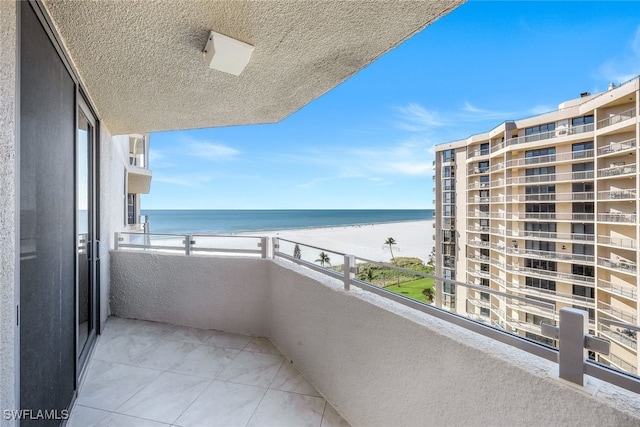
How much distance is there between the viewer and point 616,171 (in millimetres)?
2586

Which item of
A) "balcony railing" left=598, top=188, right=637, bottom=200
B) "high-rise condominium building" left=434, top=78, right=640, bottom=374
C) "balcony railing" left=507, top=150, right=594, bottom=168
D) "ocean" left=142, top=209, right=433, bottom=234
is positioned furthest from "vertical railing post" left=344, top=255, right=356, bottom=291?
"ocean" left=142, top=209, right=433, bottom=234

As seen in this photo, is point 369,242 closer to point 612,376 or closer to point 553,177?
point 553,177

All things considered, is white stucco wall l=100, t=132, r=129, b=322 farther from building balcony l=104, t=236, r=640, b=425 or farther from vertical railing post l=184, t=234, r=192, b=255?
vertical railing post l=184, t=234, r=192, b=255

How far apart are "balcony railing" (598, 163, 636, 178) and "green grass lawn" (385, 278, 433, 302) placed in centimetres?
247

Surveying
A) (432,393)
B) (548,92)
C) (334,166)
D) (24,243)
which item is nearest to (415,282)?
(432,393)

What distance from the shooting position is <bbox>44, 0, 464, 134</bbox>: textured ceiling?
1.33 metres

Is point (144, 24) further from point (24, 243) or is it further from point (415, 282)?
point (415, 282)

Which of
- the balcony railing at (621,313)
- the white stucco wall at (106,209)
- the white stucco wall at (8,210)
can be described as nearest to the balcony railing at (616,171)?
the balcony railing at (621,313)

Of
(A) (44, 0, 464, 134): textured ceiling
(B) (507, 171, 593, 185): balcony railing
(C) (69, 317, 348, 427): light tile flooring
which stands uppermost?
(A) (44, 0, 464, 134): textured ceiling

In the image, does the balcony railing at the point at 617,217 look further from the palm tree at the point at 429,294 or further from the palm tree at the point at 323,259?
the palm tree at the point at 323,259

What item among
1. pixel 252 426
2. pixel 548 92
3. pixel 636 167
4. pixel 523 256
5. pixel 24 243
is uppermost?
pixel 548 92

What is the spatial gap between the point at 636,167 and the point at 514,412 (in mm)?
2804

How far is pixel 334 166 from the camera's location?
41156mm

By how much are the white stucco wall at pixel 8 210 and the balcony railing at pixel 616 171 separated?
430 cm
